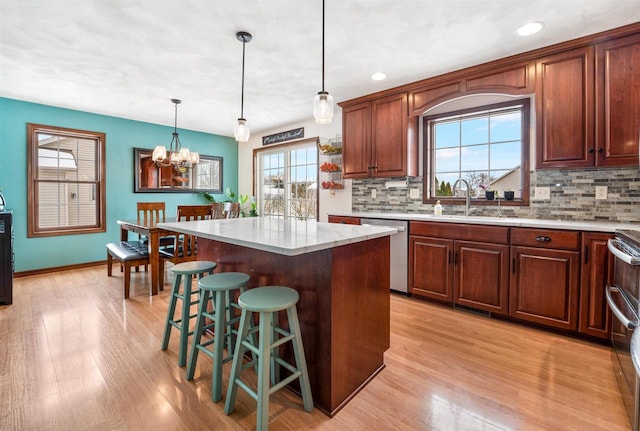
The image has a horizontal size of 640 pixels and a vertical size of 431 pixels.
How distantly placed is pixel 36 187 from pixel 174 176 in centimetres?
187

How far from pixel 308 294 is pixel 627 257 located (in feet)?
5.19

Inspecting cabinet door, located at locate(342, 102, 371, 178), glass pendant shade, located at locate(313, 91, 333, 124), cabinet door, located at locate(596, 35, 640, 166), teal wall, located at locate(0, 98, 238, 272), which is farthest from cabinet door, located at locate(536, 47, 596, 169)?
teal wall, located at locate(0, 98, 238, 272)

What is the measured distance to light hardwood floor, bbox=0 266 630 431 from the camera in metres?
1.50

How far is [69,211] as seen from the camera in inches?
181

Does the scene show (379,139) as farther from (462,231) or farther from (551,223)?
(551,223)

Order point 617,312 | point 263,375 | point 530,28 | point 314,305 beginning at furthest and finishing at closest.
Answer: point 530,28 → point 617,312 → point 314,305 → point 263,375

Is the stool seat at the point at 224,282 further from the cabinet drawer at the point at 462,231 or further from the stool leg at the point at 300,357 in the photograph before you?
the cabinet drawer at the point at 462,231

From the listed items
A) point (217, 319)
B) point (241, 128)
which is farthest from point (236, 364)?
point (241, 128)

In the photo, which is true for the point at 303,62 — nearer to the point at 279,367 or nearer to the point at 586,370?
the point at 279,367

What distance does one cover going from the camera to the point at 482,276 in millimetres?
2732

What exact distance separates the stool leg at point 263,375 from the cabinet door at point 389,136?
2658mm

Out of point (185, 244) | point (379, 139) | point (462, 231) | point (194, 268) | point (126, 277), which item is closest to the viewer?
point (194, 268)

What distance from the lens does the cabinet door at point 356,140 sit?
386cm

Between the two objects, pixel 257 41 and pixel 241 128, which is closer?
pixel 257 41
